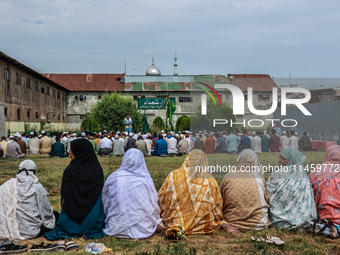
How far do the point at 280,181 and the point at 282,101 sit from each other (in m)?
1.74

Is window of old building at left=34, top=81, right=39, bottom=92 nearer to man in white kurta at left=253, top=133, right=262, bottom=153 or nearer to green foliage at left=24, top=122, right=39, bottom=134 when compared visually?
green foliage at left=24, top=122, right=39, bottom=134

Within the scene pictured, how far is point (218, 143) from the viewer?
7.30m

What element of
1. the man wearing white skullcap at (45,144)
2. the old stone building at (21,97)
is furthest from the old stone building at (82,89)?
the man wearing white skullcap at (45,144)

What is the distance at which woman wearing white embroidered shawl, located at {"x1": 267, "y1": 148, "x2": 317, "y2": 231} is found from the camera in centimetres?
439

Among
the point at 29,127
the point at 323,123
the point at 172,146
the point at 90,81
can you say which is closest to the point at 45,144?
the point at 172,146

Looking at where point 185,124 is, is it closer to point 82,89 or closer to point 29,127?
point 29,127

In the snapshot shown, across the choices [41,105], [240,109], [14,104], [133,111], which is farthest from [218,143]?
[133,111]

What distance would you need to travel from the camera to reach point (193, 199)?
441cm

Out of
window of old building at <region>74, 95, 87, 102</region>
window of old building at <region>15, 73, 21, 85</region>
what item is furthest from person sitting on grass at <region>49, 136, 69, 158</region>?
window of old building at <region>74, 95, 87, 102</region>

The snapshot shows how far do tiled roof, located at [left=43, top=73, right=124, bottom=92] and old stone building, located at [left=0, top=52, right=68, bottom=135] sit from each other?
26.8ft

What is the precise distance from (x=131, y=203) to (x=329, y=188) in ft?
7.75

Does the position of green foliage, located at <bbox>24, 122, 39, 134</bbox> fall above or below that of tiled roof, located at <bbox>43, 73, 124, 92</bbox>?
below

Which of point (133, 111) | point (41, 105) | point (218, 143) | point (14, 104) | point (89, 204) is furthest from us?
point (133, 111)

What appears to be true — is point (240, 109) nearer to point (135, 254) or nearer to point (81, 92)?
point (135, 254)
